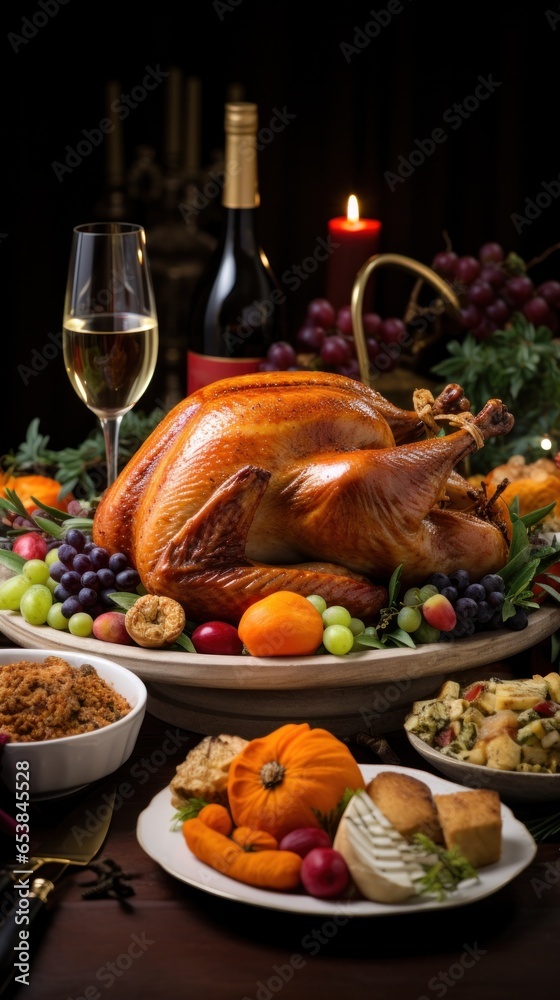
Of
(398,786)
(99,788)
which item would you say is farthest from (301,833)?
(99,788)

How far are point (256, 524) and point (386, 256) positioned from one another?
2.40ft

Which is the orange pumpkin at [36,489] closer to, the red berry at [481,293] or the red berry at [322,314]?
the red berry at [322,314]

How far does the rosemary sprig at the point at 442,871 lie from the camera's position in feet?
3.60

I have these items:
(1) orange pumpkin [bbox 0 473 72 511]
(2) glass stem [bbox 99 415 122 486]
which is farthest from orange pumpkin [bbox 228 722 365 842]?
(1) orange pumpkin [bbox 0 473 72 511]

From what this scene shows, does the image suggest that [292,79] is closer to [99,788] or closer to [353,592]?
[353,592]

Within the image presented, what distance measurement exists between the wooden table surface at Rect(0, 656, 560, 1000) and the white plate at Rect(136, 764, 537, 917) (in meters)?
0.04

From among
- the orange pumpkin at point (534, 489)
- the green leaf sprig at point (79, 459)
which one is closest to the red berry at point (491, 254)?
the orange pumpkin at point (534, 489)

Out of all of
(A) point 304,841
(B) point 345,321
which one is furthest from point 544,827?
(B) point 345,321

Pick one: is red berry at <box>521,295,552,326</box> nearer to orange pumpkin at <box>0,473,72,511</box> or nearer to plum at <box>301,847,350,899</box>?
orange pumpkin at <box>0,473,72,511</box>

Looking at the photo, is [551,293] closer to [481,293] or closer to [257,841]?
[481,293]

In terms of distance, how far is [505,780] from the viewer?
1.30 m

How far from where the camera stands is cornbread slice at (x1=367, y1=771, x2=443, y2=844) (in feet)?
3.73

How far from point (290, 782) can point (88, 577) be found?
491mm

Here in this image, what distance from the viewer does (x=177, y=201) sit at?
292cm
